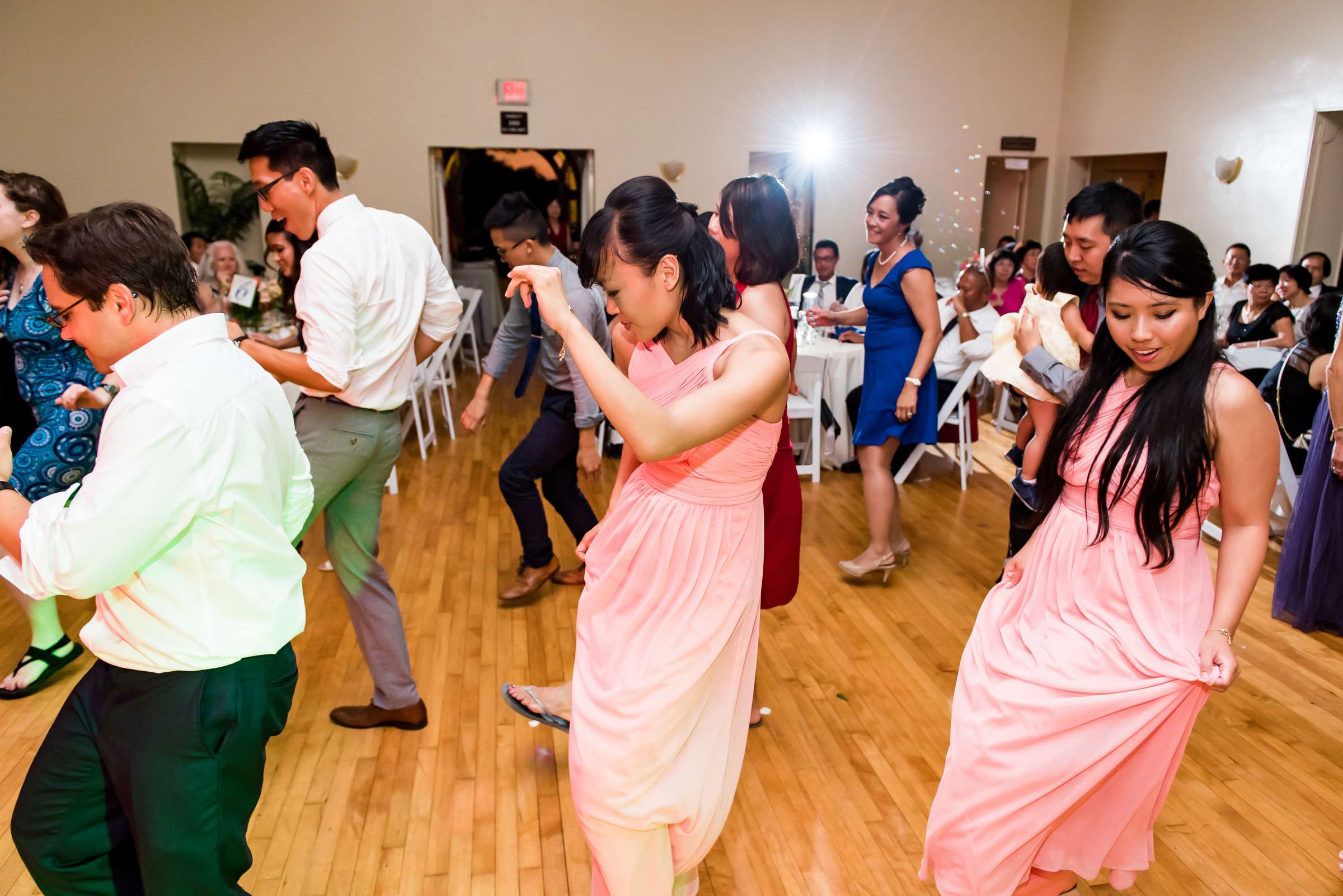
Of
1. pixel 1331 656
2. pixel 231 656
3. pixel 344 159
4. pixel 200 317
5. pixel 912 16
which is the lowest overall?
pixel 1331 656

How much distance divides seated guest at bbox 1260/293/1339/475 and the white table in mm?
2163

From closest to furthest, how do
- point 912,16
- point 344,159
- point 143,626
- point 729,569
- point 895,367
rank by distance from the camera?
point 143,626 < point 729,569 < point 895,367 < point 344,159 < point 912,16

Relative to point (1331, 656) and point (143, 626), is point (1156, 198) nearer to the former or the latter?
point (1331, 656)

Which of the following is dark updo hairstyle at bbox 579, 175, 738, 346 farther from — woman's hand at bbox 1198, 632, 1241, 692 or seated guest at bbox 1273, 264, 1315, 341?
seated guest at bbox 1273, 264, 1315, 341

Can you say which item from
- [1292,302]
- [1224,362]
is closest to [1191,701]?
[1224,362]

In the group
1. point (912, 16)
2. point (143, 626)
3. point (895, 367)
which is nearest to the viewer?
point (143, 626)

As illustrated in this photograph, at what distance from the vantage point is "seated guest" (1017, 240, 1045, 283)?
766cm

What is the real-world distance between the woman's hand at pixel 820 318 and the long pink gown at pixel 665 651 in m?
3.23

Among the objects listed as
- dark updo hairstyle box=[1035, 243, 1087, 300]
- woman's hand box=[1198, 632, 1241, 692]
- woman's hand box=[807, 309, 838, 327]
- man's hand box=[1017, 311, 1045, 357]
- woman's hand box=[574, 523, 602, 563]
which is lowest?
woman's hand box=[1198, 632, 1241, 692]

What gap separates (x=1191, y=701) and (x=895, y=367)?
2480mm

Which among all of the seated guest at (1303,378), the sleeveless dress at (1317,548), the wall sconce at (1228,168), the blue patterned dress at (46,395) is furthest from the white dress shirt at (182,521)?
the wall sconce at (1228,168)

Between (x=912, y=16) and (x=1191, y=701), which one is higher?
(x=912, y=16)

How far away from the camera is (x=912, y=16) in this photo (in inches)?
397

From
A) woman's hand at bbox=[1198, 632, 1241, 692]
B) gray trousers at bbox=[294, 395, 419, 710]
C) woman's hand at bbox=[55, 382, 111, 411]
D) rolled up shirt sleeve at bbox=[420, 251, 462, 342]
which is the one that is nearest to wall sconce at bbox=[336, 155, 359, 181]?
woman's hand at bbox=[55, 382, 111, 411]
